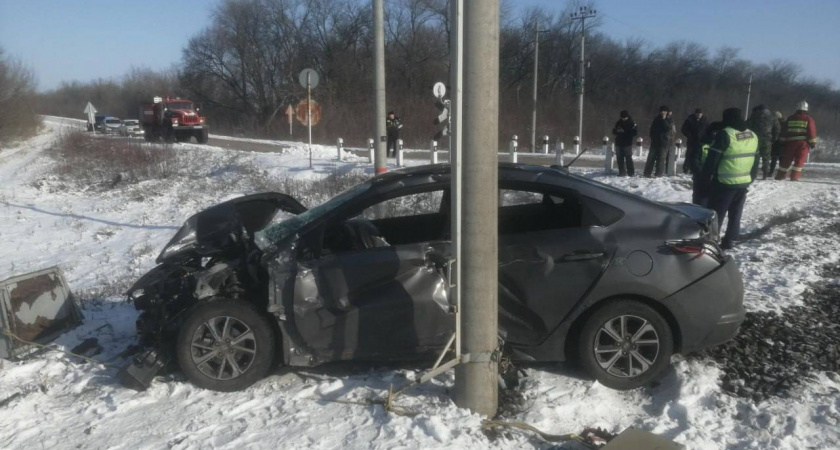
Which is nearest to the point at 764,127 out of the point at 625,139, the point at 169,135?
the point at 625,139

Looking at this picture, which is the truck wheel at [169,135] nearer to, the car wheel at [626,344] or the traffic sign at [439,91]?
the traffic sign at [439,91]

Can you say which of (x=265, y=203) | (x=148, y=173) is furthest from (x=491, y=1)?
(x=148, y=173)

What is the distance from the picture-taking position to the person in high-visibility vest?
815 cm

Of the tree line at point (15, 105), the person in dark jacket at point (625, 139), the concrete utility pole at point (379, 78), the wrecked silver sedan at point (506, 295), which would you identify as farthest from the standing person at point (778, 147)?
the tree line at point (15, 105)

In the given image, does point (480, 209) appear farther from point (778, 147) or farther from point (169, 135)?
point (169, 135)

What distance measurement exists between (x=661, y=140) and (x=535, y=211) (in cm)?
1070

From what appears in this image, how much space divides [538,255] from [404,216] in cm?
173

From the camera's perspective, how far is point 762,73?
6581 centimetres

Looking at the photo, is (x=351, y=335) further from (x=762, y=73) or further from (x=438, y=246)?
(x=762, y=73)

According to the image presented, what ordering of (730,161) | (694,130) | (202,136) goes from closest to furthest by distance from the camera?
(730,161)
(694,130)
(202,136)

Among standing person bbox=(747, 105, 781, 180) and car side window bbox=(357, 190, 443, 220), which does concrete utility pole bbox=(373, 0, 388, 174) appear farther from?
standing person bbox=(747, 105, 781, 180)

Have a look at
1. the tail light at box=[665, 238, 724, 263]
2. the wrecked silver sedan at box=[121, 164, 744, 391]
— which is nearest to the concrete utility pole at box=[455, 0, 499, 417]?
the wrecked silver sedan at box=[121, 164, 744, 391]

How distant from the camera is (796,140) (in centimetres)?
1445

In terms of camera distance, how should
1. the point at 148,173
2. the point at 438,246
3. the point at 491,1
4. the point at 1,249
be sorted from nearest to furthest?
the point at 491,1 < the point at 438,246 < the point at 1,249 < the point at 148,173
